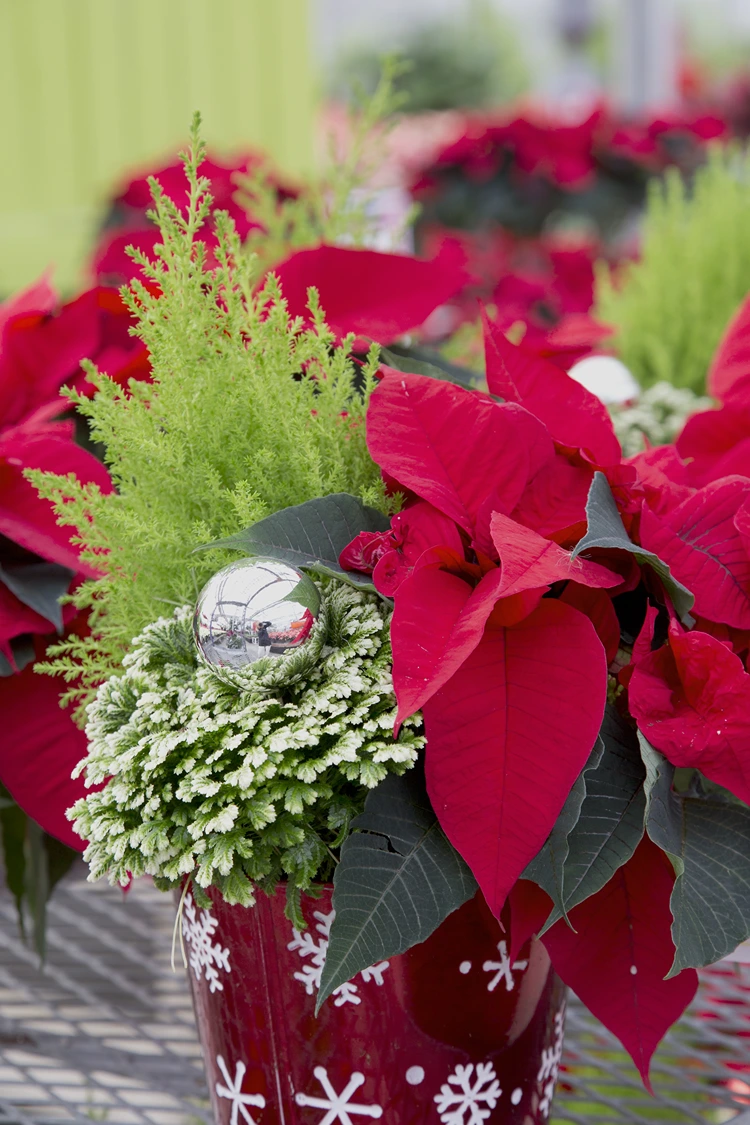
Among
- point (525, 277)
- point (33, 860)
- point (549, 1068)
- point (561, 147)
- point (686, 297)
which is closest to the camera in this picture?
point (549, 1068)

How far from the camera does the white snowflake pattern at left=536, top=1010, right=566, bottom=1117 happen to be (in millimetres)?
388

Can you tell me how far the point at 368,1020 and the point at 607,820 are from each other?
0.10 m

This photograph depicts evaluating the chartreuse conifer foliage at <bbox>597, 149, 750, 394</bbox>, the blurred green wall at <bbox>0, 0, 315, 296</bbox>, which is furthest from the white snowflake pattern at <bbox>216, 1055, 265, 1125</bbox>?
the blurred green wall at <bbox>0, 0, 315, 296</bbox>

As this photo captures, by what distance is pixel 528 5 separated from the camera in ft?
30.7

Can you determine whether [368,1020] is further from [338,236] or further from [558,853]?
[338,236]

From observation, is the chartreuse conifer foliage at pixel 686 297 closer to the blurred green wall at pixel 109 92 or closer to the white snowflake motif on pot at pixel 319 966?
the white snowflake motif on pot at pixel 319 966

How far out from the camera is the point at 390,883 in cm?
31

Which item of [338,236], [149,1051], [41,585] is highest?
[338,236]

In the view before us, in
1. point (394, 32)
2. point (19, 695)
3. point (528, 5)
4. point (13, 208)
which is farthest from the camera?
point (528, 5)

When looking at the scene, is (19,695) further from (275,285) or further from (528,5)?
(528,5)

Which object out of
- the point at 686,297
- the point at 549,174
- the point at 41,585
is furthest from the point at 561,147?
the point at 41,585

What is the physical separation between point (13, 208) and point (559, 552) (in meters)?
2.44

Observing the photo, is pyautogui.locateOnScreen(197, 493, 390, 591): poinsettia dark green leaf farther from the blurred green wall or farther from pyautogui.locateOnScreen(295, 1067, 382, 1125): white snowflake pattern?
the blurred green wall

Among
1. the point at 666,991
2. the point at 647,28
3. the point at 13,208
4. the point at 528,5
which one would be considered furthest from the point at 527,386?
the point at 528,5
